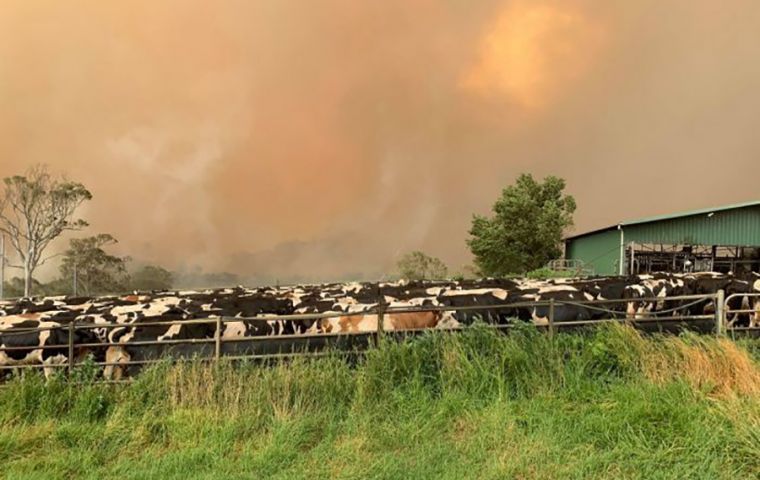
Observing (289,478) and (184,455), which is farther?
(184,455)

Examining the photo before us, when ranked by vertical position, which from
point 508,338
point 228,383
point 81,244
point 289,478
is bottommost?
point 289,478

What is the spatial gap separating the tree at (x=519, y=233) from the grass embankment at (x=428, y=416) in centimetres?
3725

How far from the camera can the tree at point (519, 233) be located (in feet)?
144

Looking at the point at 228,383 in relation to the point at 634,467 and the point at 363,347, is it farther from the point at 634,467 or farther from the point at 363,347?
the point at 634,467

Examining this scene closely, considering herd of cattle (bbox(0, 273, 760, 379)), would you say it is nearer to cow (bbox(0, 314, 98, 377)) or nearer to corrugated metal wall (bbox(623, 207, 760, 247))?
cow (bbox(0, 314, 98, 377))

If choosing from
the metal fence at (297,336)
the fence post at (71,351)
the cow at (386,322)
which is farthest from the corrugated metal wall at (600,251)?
the fence post at (71,351)

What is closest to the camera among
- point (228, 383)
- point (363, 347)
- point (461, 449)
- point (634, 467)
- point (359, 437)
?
point (634, 467)

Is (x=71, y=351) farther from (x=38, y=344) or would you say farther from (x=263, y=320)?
(x=263, y=320)

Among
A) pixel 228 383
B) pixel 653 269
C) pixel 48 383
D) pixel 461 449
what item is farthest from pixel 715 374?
pixel 653 269

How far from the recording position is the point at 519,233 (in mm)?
43812

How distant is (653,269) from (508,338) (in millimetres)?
34100

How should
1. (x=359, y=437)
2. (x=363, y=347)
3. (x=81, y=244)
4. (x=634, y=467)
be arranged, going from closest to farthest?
1. (x=634, y=467)
2. (x=359, y=437)
3. (x=363, y=347)
4. (x=81, y=244)

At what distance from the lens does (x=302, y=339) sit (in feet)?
30.9

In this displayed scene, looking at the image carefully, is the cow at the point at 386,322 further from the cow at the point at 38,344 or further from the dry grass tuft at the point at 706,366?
the cow at the point at 38,344
